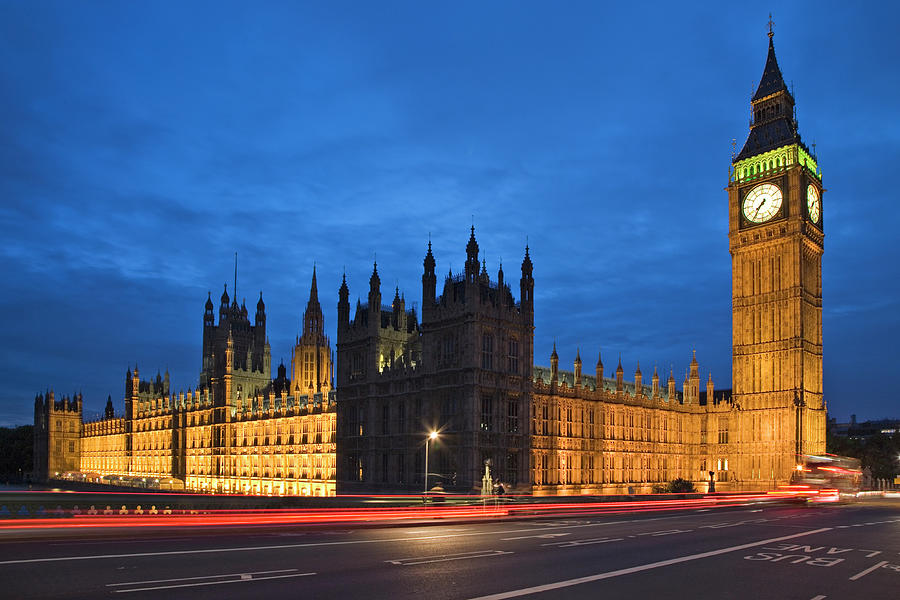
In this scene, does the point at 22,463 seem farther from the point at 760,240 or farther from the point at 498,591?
the point at 498,591

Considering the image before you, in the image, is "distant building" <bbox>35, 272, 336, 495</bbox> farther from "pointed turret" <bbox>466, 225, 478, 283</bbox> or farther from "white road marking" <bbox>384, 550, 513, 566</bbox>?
"white road marking" <bbox>384, 550, 513, 566</bbox>

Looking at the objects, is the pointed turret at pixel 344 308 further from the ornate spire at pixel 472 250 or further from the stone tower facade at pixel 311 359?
the stone tower facade at pixel 311 359

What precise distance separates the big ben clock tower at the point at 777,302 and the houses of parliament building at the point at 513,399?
194 millimetres

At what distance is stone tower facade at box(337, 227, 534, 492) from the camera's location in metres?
57.1

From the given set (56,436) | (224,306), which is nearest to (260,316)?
(224,306)

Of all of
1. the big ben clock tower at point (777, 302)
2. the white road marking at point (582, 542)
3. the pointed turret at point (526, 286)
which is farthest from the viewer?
the big ben clock tower at point (777, 302)

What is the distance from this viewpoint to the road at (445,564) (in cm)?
1595

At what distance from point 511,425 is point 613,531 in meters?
28.9

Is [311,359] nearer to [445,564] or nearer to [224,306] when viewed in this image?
[224,306]

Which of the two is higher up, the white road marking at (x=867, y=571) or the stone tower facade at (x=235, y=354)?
the stone tower facade at (x=235, y=354)

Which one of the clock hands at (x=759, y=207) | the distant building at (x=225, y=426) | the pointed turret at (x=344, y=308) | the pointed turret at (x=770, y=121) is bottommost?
the distant building at (x=225, y=426)

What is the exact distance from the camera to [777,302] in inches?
3337

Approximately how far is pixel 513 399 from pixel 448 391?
18.3 ft

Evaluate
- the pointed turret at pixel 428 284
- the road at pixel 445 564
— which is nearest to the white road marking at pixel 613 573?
the road at pixel 445 564
